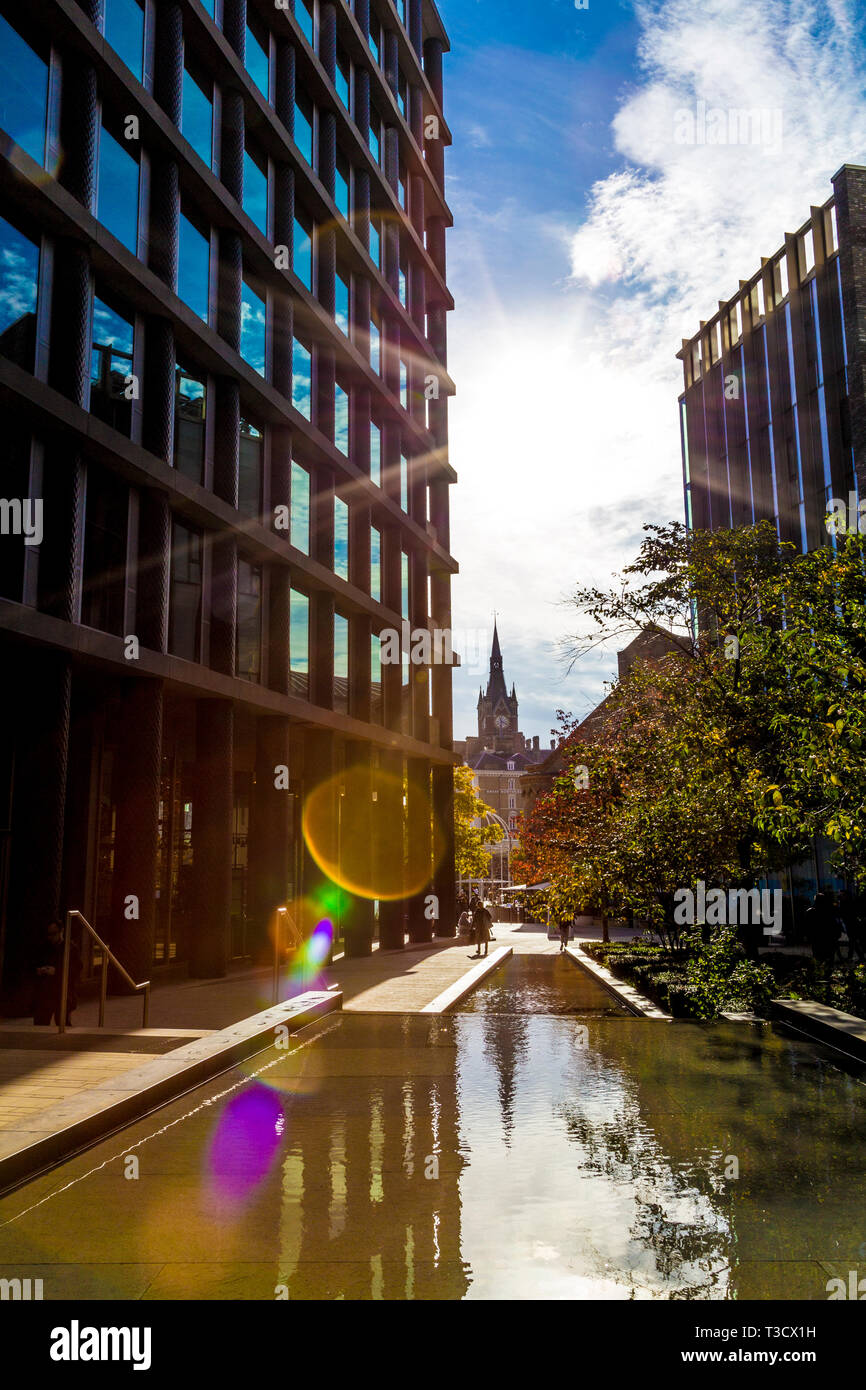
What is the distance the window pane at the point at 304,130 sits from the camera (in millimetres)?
26617

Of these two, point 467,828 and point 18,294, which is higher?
point 18,294

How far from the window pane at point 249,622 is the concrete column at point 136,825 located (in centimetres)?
413

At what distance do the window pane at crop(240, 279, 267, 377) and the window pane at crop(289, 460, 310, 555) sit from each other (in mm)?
3232

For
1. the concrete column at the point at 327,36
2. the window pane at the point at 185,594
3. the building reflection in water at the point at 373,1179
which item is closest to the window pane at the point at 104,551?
the window pane at the point at 185,594

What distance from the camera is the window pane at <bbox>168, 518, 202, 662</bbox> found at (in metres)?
20.2

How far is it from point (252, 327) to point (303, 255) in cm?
437

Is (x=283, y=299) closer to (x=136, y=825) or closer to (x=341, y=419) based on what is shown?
(x=341, y=419)

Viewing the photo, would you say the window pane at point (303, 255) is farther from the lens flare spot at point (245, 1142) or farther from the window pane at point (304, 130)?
the lens flare spot at point (245, 1142)

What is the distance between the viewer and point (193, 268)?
21.1 metres

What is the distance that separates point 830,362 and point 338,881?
24996 mm

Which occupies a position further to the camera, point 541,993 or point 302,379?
point 302,379

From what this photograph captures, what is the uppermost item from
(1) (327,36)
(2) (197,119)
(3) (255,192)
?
(1) (327,36)

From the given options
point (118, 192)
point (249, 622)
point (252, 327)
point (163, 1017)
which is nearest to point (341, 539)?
point (249, 622)
